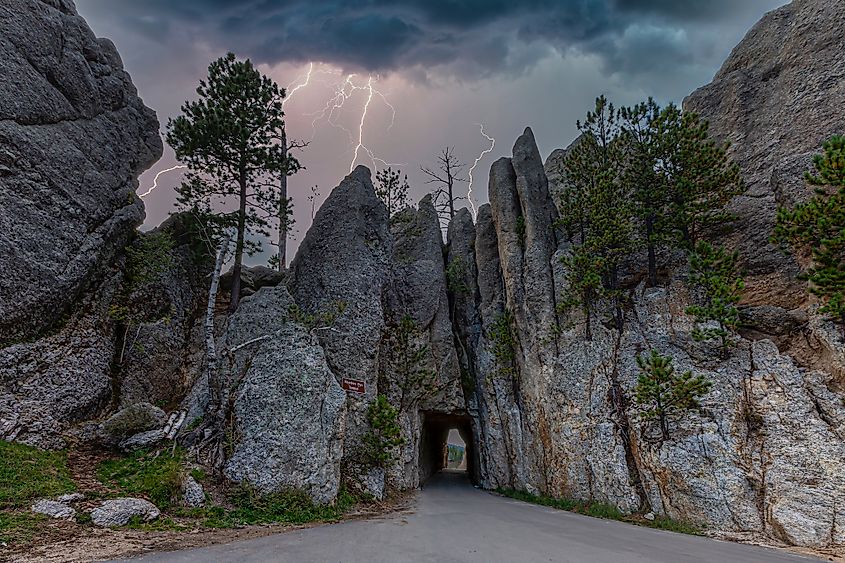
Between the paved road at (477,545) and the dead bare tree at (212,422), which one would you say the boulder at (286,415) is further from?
the paved road at (477,545)

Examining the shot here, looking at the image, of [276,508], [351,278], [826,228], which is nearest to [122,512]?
[276,508]

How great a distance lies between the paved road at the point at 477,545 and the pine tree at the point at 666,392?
3290mm

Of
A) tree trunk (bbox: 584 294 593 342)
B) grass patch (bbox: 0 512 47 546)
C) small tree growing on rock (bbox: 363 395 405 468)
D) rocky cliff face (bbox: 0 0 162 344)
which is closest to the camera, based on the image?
grass patch (bbox: 0 512 47 546)

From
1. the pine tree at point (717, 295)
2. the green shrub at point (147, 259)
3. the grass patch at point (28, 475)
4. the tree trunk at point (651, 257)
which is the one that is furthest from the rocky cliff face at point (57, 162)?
the tree trunk at point (651, 257)

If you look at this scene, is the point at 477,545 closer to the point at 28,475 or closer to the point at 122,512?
the point at 122,512

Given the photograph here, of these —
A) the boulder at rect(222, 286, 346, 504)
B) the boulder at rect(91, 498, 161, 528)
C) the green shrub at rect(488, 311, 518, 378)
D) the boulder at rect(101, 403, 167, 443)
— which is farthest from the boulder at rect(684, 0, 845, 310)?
the boulder at rect(101, 403, 167, 443)

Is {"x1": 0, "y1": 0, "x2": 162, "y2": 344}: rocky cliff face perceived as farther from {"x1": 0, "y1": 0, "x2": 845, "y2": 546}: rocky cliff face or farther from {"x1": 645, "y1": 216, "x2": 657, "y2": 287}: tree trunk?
{"x1": 645, "y1": 216, "x2": 657, "y2": 287}: tree trunk

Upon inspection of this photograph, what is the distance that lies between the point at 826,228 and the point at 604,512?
10040mm

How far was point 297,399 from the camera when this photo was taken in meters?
12.0

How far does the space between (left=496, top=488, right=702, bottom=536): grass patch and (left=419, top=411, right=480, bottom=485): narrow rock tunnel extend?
6.47 m

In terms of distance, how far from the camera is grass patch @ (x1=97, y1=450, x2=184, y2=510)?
31.4 feet

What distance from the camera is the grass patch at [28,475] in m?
8.32

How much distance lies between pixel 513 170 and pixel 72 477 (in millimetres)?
21355

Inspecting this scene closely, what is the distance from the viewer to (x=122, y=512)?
8.29 metres
